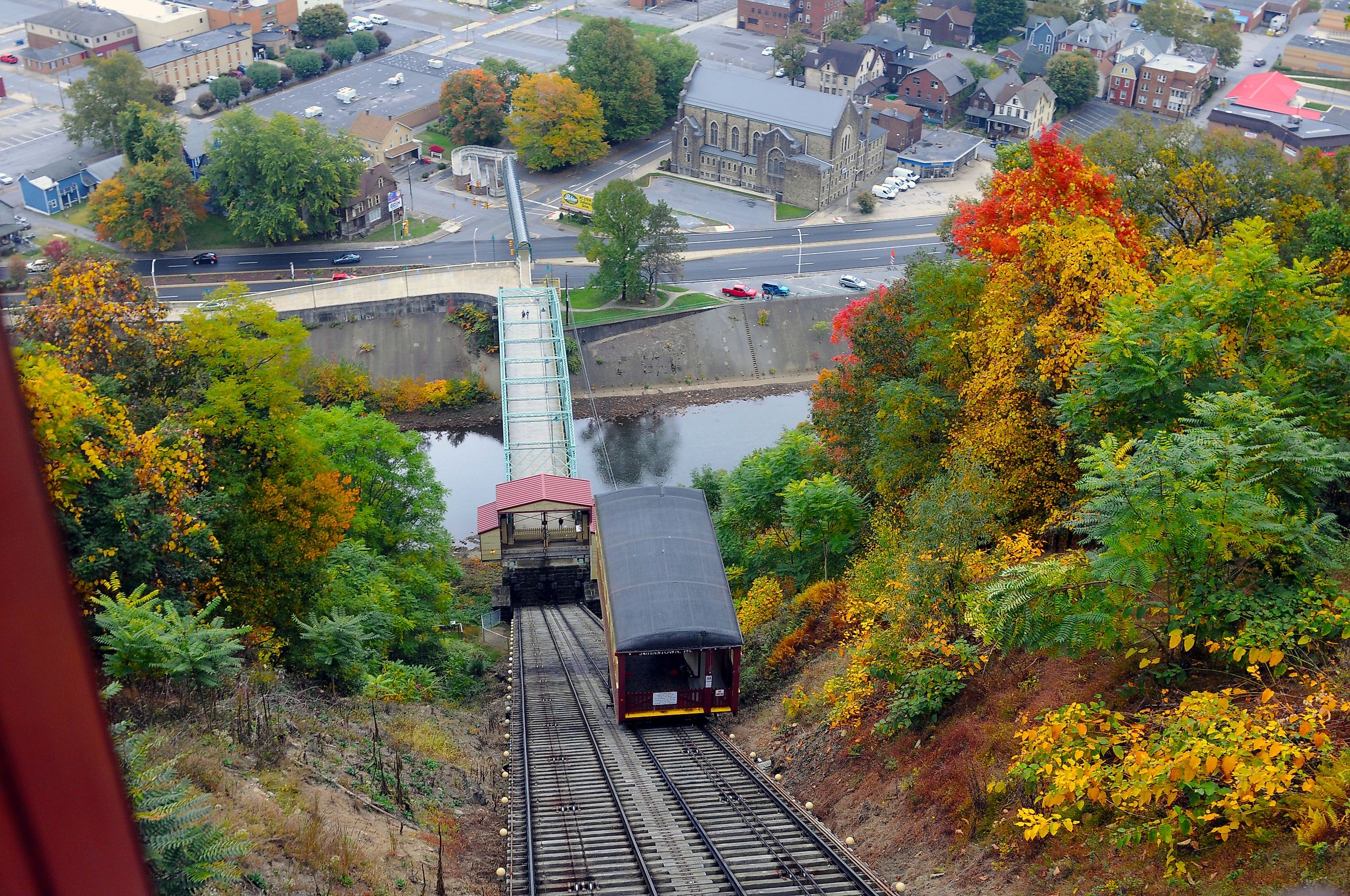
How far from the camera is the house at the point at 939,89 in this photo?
305 feet

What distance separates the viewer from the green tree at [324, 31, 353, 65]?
327 ft

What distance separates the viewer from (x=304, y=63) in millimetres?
96812

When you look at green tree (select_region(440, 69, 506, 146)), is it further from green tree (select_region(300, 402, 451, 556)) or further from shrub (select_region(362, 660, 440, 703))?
shrub (select_region(362, 660, 440, 703))

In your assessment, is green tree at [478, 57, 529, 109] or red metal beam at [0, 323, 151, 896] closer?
red metal beam at [0, 323, 151, 896]

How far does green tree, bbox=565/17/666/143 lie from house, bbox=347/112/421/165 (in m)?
14.1

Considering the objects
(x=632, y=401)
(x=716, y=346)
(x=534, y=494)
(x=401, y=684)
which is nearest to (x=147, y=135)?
(x=632, y=401)

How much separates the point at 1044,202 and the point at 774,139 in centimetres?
5409

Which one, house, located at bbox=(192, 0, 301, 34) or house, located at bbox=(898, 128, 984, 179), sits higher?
house, located at bbox=(192, 0, 301, 34)

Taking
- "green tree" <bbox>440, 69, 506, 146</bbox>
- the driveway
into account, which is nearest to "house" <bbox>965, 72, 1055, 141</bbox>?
the driveway

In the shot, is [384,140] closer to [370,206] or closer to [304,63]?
[370,206]

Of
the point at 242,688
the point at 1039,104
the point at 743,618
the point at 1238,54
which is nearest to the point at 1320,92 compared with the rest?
the point at 1238,54

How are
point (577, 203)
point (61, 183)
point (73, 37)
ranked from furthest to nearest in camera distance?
point (73, 37) → point (577, 203) → point (61, 183)

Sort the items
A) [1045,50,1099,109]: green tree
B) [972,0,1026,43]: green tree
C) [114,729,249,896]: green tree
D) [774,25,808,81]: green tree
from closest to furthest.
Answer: [114,729,249,896]: green tree → [1045,50,1099,109]: green tree → [774,25,808,81]: green tree → [972,0,1026,43]: green tree

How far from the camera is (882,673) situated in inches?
870
